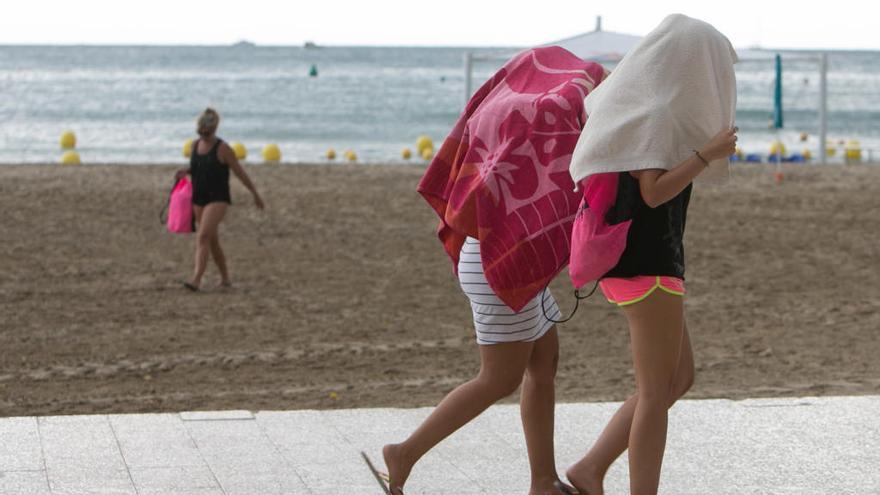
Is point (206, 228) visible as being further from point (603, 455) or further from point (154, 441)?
point (603, 455)

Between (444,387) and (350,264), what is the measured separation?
4536mm

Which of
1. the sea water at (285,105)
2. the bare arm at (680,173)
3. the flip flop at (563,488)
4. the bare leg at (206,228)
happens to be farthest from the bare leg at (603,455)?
the sea water at (285,105)

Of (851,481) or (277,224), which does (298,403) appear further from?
(277,224)

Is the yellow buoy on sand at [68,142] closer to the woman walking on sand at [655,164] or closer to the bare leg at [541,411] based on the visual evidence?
the bare leg at [541,411]

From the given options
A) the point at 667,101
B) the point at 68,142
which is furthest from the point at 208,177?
the point at 68,142

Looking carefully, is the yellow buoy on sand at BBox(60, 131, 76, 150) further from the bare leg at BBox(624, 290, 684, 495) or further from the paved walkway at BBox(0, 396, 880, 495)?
the bare leg at BBox(624, 290, 684, 495)

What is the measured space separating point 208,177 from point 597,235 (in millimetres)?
6941

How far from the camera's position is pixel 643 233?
3545mm

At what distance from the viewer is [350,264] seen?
11.6 m

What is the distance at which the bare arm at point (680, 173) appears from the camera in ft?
11.1

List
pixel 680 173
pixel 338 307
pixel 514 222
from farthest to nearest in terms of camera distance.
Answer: pixel 338 307
pixel 514 222
pixel 680 173

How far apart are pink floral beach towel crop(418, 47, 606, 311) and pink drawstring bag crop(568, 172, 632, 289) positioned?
27cm

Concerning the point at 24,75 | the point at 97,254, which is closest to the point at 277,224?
the point at 97,254

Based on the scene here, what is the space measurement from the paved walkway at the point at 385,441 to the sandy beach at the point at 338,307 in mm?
1298
